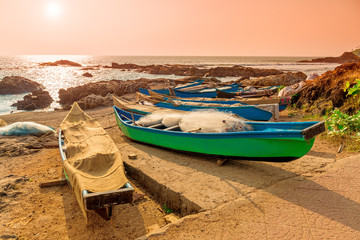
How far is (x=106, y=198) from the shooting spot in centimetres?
393

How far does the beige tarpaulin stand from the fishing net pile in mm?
2012

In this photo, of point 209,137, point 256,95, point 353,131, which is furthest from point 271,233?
point 256,95

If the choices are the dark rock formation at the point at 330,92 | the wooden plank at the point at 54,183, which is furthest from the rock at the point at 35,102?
the dark rock formation at the point at 330,92

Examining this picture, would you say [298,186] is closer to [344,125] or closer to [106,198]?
[106,198]

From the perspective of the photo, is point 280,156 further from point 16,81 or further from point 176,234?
point 16,81

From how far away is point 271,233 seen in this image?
3363 millimetres

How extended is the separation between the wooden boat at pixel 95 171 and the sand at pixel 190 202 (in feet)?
2.05

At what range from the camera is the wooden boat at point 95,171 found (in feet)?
13.0

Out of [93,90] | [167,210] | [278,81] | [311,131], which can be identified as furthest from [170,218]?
[93,90]

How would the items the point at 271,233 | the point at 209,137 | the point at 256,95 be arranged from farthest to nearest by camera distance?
1. the point at 256,95
2. the point at 209,137
3. the point at 271,233

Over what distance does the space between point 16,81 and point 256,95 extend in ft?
102

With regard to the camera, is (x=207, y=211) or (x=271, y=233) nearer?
(x=271, y=233)

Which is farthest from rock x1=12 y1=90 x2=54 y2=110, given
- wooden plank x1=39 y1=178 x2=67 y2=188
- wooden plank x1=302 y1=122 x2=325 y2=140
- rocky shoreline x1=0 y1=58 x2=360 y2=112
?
wooden plank x1=302 y1=122 x2=325 y2=140

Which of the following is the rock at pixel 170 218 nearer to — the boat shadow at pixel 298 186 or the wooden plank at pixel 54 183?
the boat shadow at pixel 298 186
